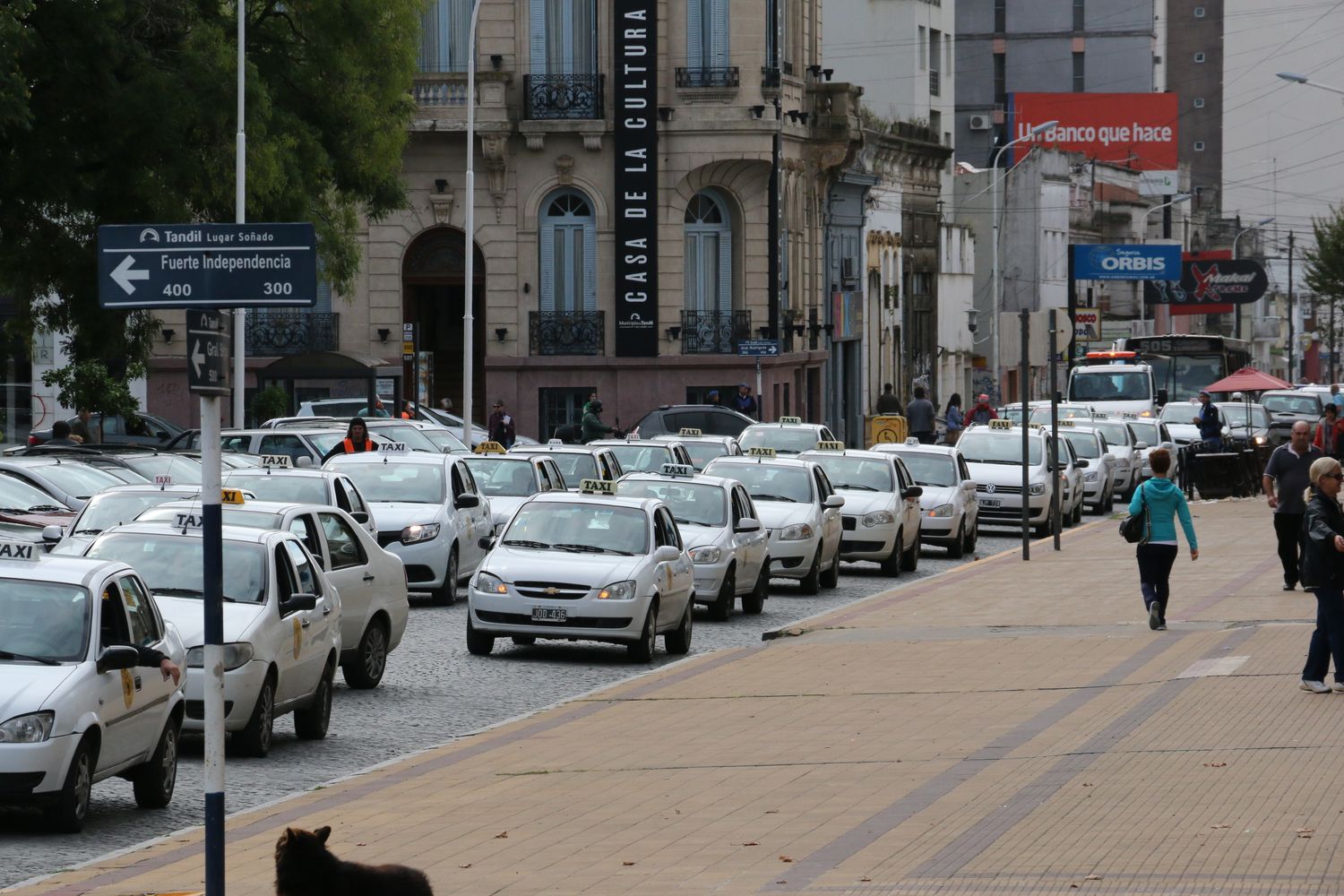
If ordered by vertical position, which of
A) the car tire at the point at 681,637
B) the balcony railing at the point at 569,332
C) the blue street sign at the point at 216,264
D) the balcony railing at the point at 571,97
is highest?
the balcony railing at the point at 571,97

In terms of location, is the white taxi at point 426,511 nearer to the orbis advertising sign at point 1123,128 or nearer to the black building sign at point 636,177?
the black building sign at point 636,177

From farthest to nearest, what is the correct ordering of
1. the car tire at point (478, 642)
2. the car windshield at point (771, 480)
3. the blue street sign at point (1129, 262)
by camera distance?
the blue street sign at point (1129, 262) < the car windshield at point (771, 480) < the car tire at point (478, 642)

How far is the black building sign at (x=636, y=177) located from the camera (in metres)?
53.4

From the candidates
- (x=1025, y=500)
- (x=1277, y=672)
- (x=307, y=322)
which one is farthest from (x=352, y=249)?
(x=1277, y=672)

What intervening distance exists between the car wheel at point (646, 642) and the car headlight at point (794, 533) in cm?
663

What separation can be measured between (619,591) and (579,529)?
4.15 ft

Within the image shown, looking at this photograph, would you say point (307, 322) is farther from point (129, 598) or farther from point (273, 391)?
point (129, 598)

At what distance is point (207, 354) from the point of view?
852 cm

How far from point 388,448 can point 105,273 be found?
765 inches

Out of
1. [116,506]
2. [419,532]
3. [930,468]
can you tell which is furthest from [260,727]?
[930,468]

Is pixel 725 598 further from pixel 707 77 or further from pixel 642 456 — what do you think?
pixel 707 77

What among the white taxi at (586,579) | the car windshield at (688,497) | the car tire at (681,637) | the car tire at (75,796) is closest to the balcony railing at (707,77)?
the car windshield at (688,497)

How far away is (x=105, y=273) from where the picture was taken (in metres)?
8.79

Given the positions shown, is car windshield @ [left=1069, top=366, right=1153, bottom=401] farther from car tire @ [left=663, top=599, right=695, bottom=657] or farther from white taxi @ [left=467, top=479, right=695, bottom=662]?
white taxi @ [left=467, top=479, right=695, bottom=662]
